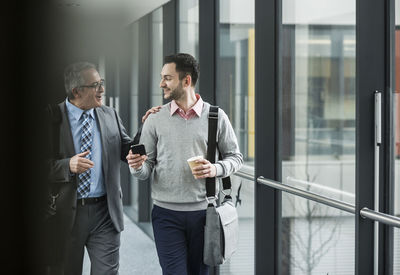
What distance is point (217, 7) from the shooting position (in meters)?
4.62

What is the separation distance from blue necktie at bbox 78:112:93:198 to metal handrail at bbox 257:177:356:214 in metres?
1.04

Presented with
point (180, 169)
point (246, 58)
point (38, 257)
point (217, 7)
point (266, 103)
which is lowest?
point (38, 257)

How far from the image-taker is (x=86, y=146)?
3.19 metres

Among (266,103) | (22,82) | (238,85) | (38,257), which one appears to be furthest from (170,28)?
(38,257)

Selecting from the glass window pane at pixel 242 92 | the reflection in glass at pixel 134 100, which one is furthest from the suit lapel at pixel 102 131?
the reflection in glass at pixel 134 100

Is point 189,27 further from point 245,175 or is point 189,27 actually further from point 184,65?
point 184,65

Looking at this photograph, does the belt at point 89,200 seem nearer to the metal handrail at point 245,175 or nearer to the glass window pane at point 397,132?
the metal handrail at point 245,175

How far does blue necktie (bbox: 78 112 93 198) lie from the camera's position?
3.14 m

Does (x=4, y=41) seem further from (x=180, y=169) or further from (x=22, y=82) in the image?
(x=180, y=169)

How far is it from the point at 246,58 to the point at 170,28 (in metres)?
2.79

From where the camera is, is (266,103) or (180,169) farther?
(266,103)

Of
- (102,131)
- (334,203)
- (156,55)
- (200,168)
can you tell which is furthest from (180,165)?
(156,55)

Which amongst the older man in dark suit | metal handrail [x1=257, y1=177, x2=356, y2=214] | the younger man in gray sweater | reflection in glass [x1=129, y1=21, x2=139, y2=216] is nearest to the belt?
the older man in dark suit

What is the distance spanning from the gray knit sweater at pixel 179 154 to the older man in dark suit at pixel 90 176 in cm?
19
